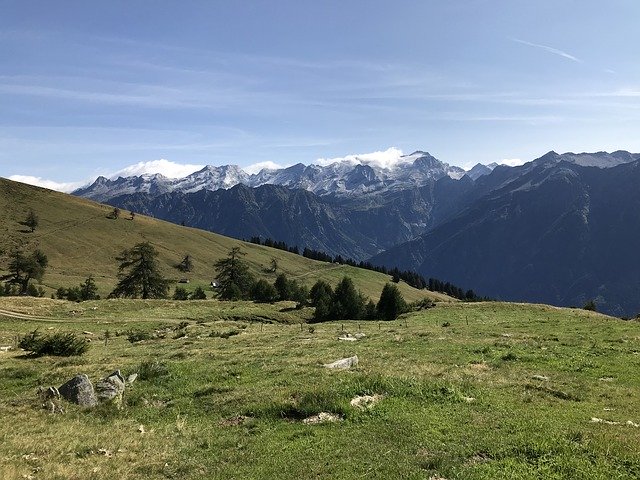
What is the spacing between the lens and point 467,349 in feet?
102

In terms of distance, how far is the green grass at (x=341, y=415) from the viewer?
489 inches

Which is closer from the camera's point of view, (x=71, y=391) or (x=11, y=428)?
(x=11, y=428)

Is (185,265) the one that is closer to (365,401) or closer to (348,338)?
(348,338)

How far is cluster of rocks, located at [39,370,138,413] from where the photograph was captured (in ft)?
61.8

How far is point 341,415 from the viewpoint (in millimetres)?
16500

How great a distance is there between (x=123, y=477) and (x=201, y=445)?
2.75 meters

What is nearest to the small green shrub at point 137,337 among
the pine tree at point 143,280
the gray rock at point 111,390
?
the gray rock at point 111,390

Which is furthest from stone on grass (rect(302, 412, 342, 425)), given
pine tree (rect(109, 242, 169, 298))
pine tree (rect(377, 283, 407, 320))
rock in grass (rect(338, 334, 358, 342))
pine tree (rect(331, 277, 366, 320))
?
pine tree (rect(109, 242, 169, 298))

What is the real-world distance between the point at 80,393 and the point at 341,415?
36.8 ft

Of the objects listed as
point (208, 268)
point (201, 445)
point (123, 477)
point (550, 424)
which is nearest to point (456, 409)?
point (550, 424)

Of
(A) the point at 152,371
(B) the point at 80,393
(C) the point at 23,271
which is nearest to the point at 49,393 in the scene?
(B) the point at 80,393

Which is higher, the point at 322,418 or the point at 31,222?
the point at 31,222

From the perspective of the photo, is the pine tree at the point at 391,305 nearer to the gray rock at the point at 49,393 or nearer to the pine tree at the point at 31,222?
the gray rock at the point at 49,393

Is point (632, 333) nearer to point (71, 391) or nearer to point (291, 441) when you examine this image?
point (291, 441)
